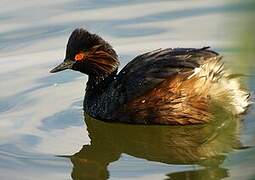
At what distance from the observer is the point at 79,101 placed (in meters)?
7.15

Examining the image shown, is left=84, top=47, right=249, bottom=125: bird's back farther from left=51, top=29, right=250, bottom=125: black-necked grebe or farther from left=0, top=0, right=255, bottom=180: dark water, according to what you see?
left=0, top=0, right=255, bottom=180: dark water

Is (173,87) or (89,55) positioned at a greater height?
(89,55)

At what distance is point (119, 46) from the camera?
26.2 ft

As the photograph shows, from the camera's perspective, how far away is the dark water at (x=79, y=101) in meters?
5.17

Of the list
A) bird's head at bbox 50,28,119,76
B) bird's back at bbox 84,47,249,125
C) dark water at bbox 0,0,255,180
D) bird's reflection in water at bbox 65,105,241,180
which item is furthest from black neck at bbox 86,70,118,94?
bird's back at bbox 84,47,249,125

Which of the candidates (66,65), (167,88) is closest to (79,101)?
(66,65)

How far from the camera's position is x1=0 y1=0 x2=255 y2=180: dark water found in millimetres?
5172

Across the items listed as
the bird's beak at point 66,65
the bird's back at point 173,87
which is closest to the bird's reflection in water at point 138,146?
the bird's back at point 173,87

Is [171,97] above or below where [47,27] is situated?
below

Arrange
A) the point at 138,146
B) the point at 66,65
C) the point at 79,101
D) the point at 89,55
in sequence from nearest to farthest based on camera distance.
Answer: the point at 138,146 < the point at 66,65 < the point at 89,55 < the point at 79,101

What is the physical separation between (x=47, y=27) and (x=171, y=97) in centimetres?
329

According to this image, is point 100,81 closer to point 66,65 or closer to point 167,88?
point 66,65

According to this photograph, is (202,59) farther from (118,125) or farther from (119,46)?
(119,46)

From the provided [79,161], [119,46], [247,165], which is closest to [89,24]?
[119,46]
